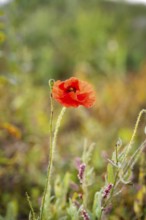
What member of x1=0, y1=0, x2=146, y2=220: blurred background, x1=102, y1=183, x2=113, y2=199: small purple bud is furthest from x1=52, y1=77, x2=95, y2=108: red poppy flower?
x1=0, y1=0, x2=146, y2=220: blurred background

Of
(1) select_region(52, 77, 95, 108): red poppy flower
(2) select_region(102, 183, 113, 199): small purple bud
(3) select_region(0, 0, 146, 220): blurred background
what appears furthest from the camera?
(3) select_region(0, 0, 146, 220): blurred background

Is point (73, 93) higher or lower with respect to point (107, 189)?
higher

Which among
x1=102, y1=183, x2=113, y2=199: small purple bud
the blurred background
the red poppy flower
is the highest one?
the blurred background

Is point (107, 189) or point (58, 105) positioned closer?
point (107, 189)

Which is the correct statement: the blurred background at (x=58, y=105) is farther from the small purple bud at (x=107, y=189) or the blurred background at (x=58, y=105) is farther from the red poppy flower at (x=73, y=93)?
the red poppy flower at (x=73, y=93)

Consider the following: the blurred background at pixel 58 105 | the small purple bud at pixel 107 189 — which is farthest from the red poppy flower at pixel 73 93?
the blurred background at pixel 58 105

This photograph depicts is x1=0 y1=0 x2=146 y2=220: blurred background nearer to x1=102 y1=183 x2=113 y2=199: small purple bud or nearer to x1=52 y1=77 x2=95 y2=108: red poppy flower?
x1=102 y1=183 x2=113 y2=199: small purple bud

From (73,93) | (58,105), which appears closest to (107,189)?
(73,93)

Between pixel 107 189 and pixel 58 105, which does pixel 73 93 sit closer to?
pixel 107 189
